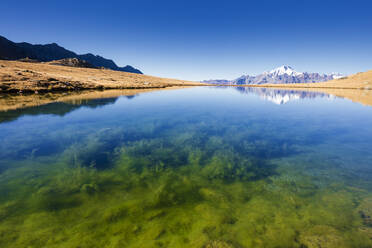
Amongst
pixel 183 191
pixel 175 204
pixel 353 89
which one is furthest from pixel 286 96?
pixel 353 89

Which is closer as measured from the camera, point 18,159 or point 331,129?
point 18,159

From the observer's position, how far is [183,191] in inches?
278

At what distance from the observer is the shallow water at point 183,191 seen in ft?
16.4

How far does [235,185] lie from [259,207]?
1.49 meters

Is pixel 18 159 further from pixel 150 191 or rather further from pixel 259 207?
pixel 259 207

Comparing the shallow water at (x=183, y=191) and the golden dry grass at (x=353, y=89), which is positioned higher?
the golden dry grass at (x=353, y=89)

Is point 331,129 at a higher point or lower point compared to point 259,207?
higher

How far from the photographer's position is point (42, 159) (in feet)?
32.4

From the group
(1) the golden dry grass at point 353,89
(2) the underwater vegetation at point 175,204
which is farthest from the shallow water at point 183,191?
(1) the golden dry grass at point 353,89

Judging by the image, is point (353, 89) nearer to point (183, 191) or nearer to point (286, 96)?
point (286, 96)

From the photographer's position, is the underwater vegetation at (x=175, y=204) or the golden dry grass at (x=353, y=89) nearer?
the underwater vegetation at (x=175, y=204)

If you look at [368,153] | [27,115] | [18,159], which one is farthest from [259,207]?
[27,115]

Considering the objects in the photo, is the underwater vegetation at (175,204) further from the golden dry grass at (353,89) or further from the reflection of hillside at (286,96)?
the golden dry grass at (353,89)

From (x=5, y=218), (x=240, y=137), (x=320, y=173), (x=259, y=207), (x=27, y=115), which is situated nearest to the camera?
(x=5, y=218)
